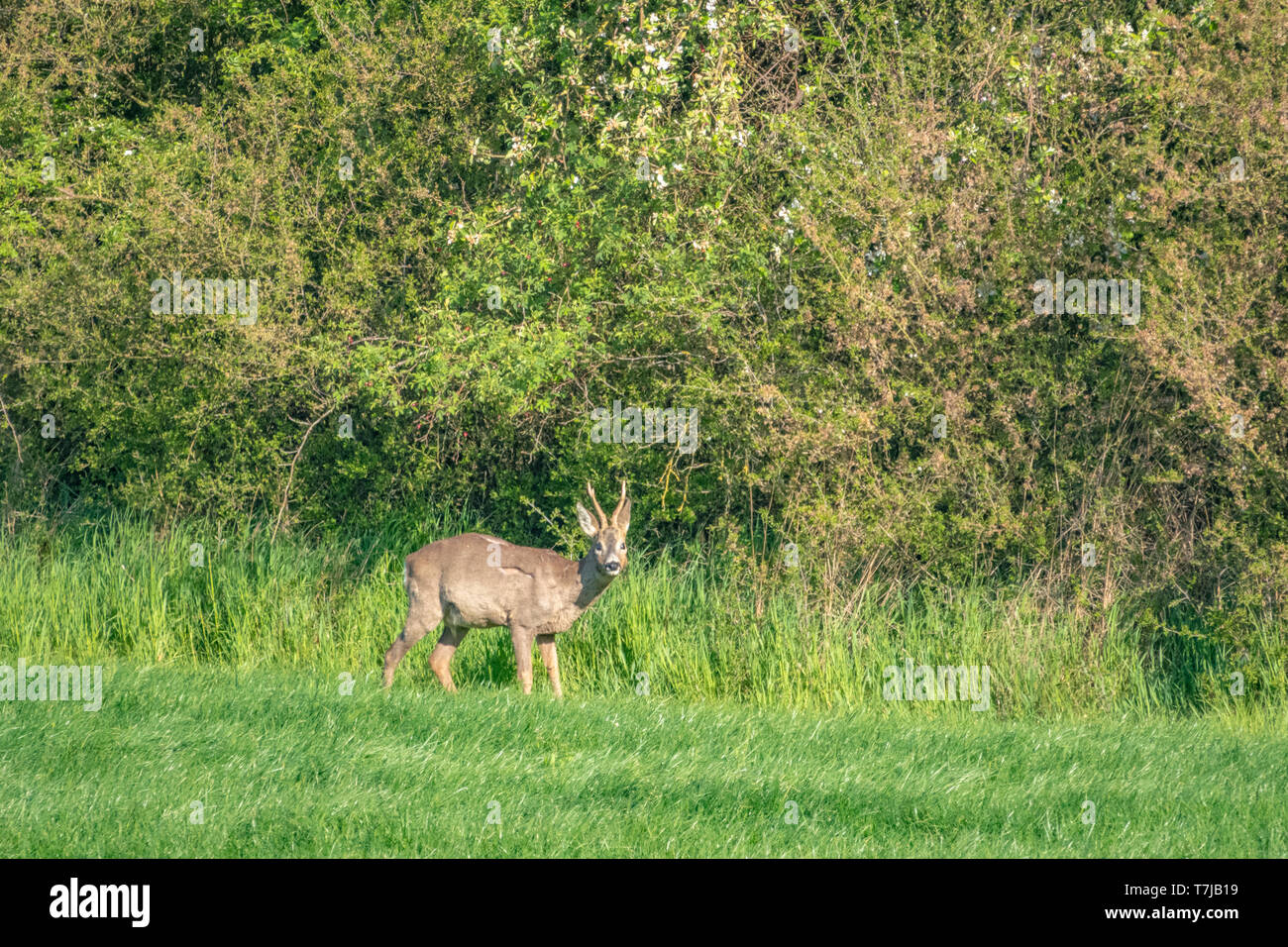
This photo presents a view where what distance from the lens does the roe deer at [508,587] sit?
11703 millimetres

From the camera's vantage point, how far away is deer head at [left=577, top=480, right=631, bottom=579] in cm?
1146

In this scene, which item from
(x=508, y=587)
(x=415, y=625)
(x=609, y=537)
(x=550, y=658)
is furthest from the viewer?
(x=550, y=658)

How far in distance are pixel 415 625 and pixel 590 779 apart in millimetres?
3249

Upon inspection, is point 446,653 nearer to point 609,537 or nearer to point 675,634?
point 609,537

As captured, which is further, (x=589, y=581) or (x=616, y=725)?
(x=589, y=581)

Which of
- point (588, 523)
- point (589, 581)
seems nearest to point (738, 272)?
point (588, 523)

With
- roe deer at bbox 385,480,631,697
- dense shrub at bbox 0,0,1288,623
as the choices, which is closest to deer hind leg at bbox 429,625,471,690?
roe deer at bbox 385,480,631,697

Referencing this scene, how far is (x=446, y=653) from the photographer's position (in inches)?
478

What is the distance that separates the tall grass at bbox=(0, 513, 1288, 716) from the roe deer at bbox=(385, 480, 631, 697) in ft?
2.93

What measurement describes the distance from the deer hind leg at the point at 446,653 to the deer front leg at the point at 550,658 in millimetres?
654

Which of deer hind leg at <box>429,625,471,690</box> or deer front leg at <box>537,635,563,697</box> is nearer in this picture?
deer front leg at <box>537,635,563,697</box>

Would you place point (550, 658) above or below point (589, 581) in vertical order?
below

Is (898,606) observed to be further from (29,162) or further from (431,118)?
(29,162)

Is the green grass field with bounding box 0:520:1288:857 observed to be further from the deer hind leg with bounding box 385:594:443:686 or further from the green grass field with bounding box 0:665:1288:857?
the deer hind leg with bounding box 385:594:443:686
